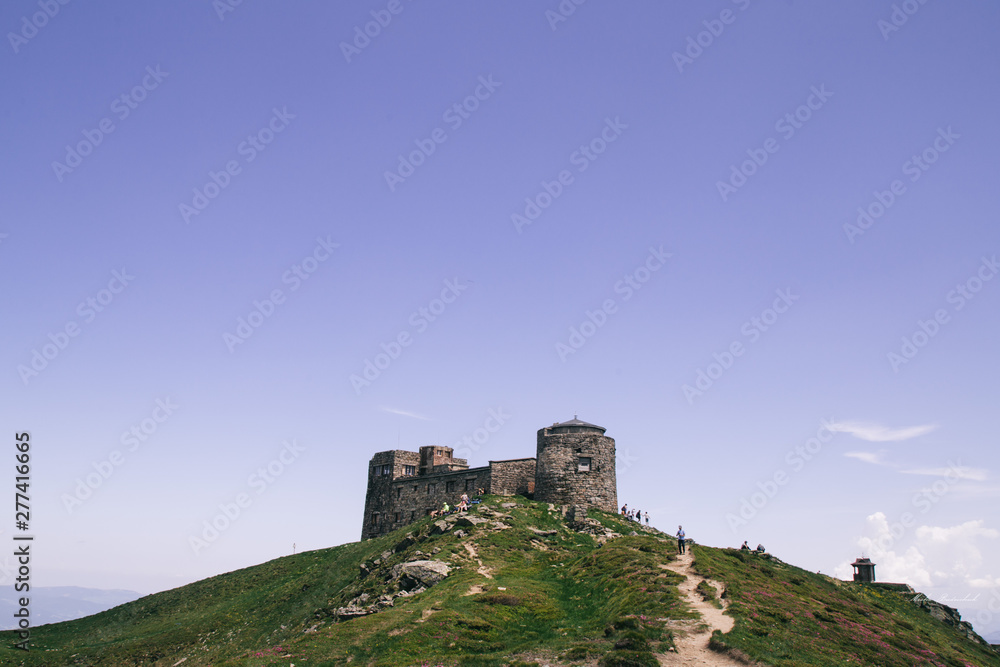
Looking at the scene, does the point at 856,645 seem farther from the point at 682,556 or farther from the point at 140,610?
the point at 140,610

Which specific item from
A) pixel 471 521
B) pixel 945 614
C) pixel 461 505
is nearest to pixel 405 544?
pixel 471 521

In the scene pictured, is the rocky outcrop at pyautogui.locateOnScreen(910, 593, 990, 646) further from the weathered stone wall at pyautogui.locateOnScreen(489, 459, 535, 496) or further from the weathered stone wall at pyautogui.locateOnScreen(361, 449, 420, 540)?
the weathered stone wall at pyautogui.locateOnScreen(361, 449, 420, 540)

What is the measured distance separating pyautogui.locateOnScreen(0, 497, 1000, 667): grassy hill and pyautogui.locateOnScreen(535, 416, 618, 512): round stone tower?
2.12m

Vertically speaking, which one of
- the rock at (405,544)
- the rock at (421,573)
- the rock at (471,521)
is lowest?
the rock at (421,573)

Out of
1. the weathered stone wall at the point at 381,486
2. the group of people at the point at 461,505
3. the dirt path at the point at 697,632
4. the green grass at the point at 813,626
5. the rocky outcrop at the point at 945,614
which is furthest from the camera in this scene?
the weathered stone wall at the point at 381,486

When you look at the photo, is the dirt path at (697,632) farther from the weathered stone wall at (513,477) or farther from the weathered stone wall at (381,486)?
the weathered stone wall at (381,486)

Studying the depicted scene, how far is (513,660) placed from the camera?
3409 centimetres

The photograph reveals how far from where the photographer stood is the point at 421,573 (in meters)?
50.2

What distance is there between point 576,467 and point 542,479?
3742 mm

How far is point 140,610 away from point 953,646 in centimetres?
7632

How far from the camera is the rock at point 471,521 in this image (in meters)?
60.9

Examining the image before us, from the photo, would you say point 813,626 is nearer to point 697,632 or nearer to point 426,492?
point 697,632

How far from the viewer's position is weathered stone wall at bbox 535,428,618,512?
69.3 m

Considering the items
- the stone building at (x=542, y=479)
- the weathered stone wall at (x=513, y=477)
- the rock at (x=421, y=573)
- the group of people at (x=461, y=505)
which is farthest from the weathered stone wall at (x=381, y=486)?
the rock at (x=421, y=573)
